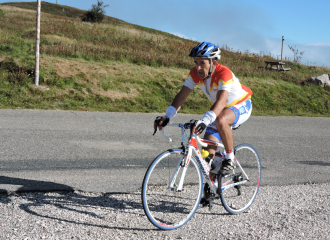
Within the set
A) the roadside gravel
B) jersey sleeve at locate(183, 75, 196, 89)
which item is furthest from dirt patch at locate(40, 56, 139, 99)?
jersey sleeve at locate(183, 75, 196, 89)

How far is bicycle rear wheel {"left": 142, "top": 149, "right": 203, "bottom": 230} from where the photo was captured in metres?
3.39

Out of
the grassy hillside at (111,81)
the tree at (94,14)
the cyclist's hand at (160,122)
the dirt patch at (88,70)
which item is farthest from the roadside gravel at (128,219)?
the tree at (94,14)

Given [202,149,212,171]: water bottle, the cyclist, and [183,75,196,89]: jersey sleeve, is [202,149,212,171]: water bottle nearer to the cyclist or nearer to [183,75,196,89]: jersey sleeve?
the cyclist

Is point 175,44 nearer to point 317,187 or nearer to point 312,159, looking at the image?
point 312,159

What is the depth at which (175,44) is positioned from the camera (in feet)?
89.7

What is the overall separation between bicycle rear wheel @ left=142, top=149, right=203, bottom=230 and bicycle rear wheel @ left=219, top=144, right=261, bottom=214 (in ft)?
1.74

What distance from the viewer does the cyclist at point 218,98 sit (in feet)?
12.0

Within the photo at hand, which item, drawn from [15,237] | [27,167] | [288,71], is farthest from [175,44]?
[15,237]

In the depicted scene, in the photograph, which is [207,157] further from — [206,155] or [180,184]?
[180,184]

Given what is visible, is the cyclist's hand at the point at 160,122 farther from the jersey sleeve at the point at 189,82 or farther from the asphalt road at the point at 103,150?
the asphalt road at the point at 103,150

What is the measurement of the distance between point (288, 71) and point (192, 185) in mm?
24374

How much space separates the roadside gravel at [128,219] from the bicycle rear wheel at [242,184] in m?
0.12

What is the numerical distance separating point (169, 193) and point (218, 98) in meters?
1.22

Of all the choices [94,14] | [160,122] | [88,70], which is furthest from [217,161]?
[94,14]
